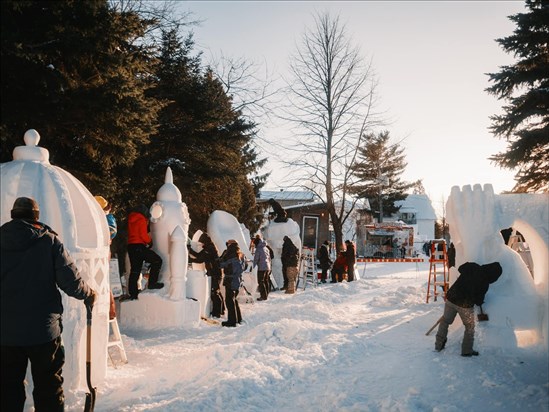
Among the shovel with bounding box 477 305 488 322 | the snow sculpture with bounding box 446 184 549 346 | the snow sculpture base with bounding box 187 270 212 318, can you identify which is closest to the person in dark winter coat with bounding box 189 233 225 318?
the snow sculpture base with bounding box 187 270 212 318

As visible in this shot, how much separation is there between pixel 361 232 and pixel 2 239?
35.9 m

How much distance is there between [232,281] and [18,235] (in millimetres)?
6430

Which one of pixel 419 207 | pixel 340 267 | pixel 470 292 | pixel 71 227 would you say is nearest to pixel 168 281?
pixel 71 227

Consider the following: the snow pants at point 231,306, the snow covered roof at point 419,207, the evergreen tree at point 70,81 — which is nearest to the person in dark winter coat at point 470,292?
the snow pants at point 231,306

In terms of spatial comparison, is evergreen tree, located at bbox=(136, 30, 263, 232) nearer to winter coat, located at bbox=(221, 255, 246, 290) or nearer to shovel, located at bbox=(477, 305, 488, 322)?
winter coat, located at bbox=(221, 255, 246, 290)

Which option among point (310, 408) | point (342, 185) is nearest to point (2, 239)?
point (310, 408)

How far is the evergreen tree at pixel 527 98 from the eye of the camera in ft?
55.7

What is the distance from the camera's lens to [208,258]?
1080cm

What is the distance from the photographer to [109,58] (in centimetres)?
787

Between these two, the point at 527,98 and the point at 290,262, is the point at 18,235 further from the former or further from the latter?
the point at 527,98

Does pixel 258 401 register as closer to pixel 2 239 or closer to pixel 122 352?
pixel 122 352

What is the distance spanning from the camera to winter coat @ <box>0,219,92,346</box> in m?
3.61

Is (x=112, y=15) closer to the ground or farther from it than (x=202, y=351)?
farther from it

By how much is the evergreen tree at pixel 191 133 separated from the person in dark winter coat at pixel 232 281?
4916 mm
